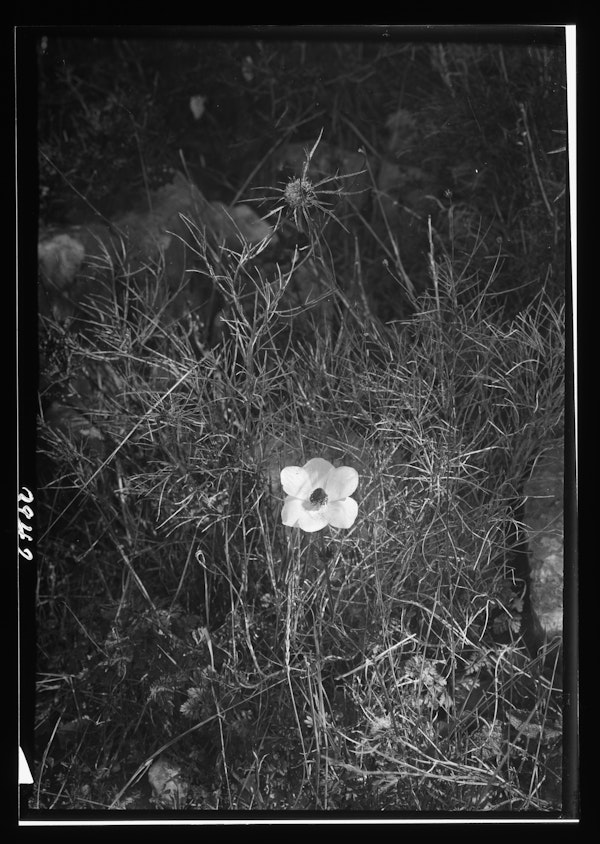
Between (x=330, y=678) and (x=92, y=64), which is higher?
(x=92, y=64)

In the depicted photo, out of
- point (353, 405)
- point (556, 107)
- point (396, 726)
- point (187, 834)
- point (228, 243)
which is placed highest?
point (556, 107)

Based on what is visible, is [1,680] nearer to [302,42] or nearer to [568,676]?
[568,676]

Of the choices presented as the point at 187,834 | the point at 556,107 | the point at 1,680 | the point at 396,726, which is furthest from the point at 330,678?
the point at 556,107

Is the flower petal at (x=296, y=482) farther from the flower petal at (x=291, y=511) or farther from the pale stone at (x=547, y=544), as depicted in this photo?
the pale stone at (x=547, y=544)

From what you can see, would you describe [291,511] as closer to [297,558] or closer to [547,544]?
[297,558]

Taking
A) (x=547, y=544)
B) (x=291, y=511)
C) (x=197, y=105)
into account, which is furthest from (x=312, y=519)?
(x=197, y=105)

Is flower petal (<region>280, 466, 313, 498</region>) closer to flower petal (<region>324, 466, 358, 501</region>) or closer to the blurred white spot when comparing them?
flower petal (<region>324, 466, 358, 501</region>)

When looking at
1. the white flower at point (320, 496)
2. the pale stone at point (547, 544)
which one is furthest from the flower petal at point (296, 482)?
the pale stone at point (547, 544)
